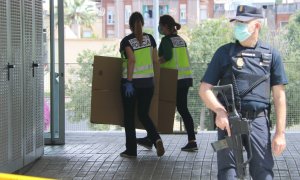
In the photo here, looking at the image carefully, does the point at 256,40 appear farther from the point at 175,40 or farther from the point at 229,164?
the point at 175,40

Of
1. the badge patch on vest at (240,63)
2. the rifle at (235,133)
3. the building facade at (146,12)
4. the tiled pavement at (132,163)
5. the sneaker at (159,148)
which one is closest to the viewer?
the rifle at (235,133)

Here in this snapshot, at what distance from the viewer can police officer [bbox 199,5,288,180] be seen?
4.88 m

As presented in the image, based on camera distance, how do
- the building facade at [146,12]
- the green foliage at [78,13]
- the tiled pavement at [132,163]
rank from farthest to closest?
the building facade at [146,12] → the green foliage at [78,13] → the tiled pavement at [132,163]

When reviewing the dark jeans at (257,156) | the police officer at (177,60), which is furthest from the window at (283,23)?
the dark jeans at (257,156)

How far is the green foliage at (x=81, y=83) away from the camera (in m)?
11.2

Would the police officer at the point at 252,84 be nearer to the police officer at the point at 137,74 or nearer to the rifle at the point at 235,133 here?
the rifle at the point at 235,133

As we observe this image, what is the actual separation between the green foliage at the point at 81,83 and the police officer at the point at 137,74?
2.57 m

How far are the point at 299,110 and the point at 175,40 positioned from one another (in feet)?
9.78

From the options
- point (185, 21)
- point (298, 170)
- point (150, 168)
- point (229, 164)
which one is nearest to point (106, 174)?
point (150, 168)

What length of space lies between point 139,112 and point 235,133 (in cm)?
410

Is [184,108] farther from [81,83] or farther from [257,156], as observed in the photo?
[257,156]

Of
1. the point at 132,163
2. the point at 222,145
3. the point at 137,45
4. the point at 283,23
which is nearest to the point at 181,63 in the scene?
the point at 137,45

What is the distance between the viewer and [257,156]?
491 centimetres

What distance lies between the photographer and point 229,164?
492 cm
